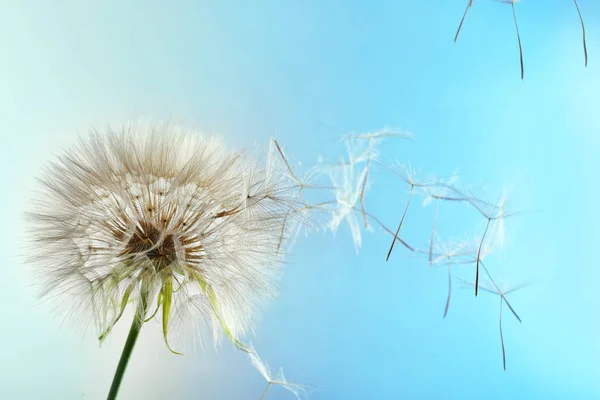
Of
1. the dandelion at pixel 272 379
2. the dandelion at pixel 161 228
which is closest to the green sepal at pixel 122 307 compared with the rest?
the dandelion at pixel 161 228

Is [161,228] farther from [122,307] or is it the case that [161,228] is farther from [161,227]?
[122,307]

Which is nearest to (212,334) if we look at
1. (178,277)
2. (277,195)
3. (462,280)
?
(178,277)

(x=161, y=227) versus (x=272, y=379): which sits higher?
(x=161, y=227)

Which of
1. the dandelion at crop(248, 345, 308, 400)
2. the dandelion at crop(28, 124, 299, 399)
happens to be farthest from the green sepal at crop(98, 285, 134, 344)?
the dandelion at crop(248, 345, 308, 400)

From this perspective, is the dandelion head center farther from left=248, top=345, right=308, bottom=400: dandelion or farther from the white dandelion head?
left=248, top=345, right=308, bottom=400: dandelion

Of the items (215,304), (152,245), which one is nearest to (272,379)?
(215,304)

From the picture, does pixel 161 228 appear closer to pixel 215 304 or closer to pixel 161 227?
pixel 161 227

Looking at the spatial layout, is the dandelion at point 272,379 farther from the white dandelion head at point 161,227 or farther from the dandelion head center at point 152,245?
the dandelion head center at point 152,245

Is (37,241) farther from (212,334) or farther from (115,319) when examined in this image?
(212,334)

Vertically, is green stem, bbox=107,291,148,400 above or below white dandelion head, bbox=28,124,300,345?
below
